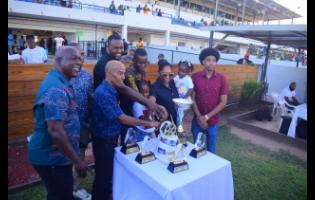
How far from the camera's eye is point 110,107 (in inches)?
88.2

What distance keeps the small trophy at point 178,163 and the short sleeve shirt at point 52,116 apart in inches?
33.6

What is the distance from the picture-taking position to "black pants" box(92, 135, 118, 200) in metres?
2.42

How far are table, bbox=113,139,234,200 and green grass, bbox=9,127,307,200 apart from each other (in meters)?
1.22

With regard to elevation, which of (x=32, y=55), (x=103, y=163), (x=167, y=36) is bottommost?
(x=103, y=163)

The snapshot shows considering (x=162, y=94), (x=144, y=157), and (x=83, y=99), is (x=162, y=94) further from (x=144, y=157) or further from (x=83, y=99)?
(x=144, y=157)

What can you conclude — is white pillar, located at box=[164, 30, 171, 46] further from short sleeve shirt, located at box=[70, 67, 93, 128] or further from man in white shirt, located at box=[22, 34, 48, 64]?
A: short sleeve shirt, located at box=[70, 67, 93, 128]

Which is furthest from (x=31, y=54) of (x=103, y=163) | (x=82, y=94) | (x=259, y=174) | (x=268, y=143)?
(x=268, y=143)

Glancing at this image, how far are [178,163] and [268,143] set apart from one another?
4.34 m

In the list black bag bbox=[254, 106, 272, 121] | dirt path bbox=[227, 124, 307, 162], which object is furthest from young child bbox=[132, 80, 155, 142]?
black bag bbox=[254, 106, 272, 121]

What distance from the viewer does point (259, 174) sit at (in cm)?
410

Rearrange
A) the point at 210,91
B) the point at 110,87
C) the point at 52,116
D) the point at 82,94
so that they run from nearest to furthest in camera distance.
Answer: the point at 52,116, the point at 110,87, the point at 82,94, the point at 210,91

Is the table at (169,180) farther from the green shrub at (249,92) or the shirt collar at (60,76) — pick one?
the green shrub at (249,92)

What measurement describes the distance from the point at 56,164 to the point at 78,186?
1380 mm

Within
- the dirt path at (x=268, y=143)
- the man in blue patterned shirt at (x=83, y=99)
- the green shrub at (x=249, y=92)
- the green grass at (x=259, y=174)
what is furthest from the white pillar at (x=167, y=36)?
the man in blue patterned shirt at (x=83, y=99)
